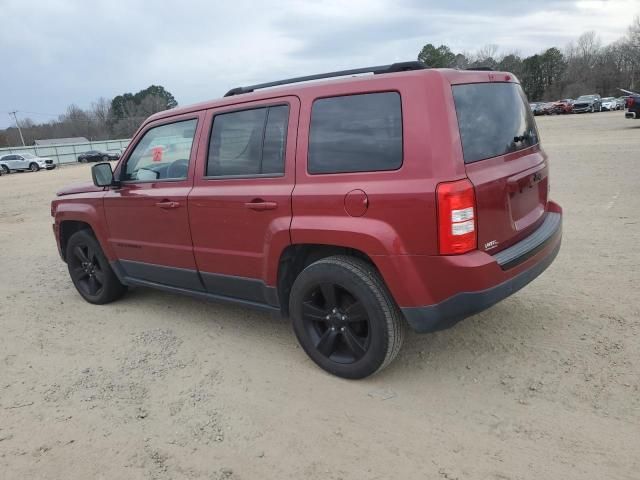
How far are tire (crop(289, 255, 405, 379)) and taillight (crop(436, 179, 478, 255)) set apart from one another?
1.70 ft

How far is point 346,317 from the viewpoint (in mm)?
3197

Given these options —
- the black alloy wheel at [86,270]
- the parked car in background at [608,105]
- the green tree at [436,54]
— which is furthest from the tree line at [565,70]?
the black alloy wheel at [86,270]

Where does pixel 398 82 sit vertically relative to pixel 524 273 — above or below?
above

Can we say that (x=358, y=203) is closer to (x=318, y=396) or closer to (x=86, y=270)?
(x=318, y=396)

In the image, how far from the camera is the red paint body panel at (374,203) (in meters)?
2.75

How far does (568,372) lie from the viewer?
10.2ft

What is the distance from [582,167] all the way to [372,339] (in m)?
9.98

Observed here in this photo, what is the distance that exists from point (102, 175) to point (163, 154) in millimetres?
654

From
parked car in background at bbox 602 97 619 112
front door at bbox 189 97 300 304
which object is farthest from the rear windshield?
parked car in background at bbox 602 97 619 112

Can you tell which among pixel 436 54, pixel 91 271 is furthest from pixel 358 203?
pixel 436 54

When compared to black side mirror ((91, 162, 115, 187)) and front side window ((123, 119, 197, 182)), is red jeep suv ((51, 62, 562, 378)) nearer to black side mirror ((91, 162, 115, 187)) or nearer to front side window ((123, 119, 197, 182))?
front side window ((123, 119, 197, 182))

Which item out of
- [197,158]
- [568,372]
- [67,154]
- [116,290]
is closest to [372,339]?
[568,372]

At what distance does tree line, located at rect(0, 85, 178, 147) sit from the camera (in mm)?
89375

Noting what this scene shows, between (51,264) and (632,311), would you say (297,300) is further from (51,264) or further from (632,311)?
(51,264)
